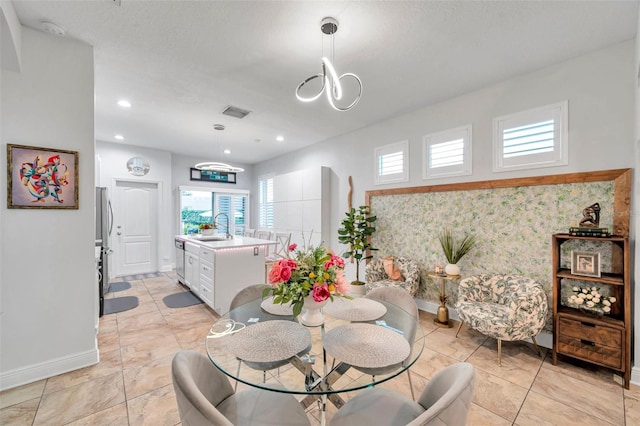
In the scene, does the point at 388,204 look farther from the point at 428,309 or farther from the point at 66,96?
the point at 66,96

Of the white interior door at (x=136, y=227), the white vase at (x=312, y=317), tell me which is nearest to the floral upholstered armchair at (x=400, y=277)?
the white vase at (x=312, y=317)

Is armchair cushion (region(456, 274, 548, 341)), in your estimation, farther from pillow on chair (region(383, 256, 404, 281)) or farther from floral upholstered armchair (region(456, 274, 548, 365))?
pillow on chair (region(383, 256, 404, 281))

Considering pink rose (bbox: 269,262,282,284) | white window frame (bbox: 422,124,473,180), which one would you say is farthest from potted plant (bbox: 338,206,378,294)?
pink rose (bbox: 269,262,282,284)

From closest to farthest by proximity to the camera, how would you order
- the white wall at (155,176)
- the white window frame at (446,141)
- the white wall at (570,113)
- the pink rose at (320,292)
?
the pink rose at (320,292) < the white wall at (570,113) < the white window frame at (446,141) < the white wall at (155,176)

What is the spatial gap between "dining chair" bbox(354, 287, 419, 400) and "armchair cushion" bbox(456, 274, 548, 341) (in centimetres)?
98

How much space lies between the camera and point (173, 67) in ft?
9.08

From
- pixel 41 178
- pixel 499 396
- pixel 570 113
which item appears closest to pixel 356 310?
pixel 499 396

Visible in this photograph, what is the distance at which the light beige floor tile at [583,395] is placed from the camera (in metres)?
1.91

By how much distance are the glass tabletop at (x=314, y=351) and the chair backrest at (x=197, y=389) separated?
0.08 m

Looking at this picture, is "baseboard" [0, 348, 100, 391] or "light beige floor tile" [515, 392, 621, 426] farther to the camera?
"baseboard" [0, 348, 100, 391]

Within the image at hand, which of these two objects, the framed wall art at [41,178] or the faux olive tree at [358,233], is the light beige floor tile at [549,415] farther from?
the framed wall art at [41,178]

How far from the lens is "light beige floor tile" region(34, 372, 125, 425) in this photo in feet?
6.08

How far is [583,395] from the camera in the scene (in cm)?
209

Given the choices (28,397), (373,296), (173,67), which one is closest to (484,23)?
(373,296)
